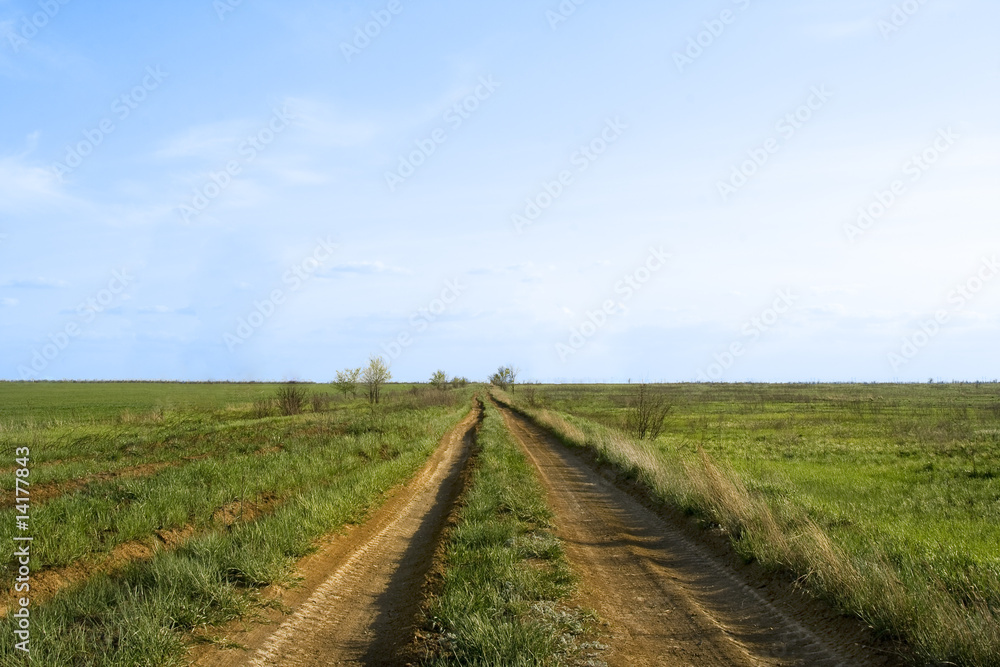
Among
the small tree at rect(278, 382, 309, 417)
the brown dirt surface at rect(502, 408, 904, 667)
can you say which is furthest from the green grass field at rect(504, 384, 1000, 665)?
the small tree at rect(278, 382, 309, 417)

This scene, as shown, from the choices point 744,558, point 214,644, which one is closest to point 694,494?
point 744,558

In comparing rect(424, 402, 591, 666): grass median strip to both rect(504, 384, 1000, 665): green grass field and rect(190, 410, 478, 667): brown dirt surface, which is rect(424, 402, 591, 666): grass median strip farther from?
rect(504, 384, 1000, 665): green grass field

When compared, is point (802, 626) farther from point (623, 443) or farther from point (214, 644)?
point (623, 443)

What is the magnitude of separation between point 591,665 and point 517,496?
6.54 m

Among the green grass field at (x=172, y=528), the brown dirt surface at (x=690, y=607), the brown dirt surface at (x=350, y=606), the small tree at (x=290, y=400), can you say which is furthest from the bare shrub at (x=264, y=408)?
the brown dirt surface at (x=690, y=607)

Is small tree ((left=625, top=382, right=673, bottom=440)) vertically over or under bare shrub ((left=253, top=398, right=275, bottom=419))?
over

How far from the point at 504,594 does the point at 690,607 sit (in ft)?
7.10

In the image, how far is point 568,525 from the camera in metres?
10.1

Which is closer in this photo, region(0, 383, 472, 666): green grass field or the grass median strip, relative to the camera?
the grass median strip

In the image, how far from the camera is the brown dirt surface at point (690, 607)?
5.05m

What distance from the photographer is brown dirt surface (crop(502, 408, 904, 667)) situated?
16.6 ft

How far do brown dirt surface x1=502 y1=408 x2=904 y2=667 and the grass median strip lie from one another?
39 cm

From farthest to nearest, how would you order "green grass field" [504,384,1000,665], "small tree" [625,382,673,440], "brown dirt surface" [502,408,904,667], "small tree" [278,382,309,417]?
"small tree" [278,382,309,417] → "small tree" [625,382,673,440] → "green grass field" [504,384,1000,665] → "brown dirt surface" [502,408,904,667]

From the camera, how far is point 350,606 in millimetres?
6281
